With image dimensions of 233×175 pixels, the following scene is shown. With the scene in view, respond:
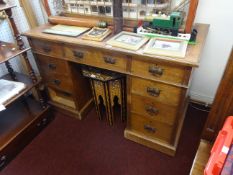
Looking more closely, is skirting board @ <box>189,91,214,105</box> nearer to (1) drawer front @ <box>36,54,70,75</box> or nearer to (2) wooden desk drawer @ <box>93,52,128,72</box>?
(2) wooden desk drawer @ <box>93,52,128,72</box>

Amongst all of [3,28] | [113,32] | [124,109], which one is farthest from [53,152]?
[3,28]

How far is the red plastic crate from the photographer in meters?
0.84

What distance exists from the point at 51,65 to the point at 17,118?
0.53 meters

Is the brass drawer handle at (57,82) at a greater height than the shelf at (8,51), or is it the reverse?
the shelf at (8,51)

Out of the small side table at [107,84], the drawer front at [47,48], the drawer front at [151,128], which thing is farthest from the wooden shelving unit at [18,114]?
the drawer front at [151,128]

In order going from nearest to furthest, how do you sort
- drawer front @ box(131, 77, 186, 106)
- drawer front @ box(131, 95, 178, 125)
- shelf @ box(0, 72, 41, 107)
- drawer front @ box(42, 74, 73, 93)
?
1. drawer front @ box(131, 77, 186, 106)
2. drawer front @ box(131, 95, 178, 125)
3. shelf @ box(0, 72, 41, 107)
4. drawer front @ box(42, 74, 73, 93)

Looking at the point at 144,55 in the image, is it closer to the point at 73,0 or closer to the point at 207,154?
the point at 207,154

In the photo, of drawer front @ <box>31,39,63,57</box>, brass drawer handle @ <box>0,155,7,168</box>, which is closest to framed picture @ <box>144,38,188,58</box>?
drawer front @ <box>31,39,63,57</box>

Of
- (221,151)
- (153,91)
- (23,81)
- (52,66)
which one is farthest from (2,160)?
(221,151)

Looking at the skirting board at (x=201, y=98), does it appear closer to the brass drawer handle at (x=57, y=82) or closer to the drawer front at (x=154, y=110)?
the drawer front at (x=154, y=110)

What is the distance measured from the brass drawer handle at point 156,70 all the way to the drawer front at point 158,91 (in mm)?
64

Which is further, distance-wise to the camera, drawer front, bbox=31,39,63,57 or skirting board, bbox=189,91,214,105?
skirting board, bbox=189,91,214,105

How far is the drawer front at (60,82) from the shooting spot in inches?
61.1

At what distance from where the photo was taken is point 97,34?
49.7 inches
